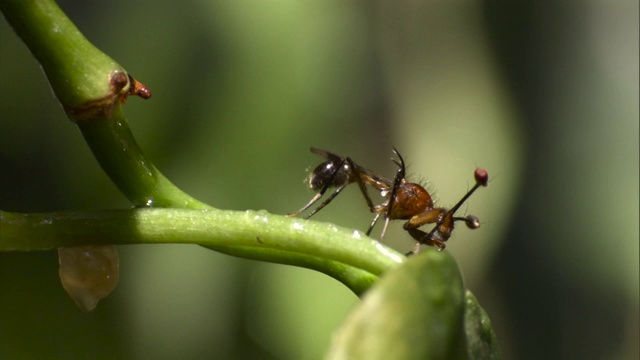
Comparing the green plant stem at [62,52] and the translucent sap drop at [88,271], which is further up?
the green plant stem at [62,52]

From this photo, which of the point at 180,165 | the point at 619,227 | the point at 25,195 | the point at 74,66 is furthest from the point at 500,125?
the point at 74,66

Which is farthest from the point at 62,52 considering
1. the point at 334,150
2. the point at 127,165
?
the point at 334,150

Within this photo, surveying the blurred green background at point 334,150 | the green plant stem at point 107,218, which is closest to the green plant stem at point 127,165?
the green plant stem at point 107,218

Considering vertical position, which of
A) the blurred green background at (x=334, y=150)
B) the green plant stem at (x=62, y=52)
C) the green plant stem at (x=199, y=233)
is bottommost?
the blurred green background at (x=334, y=150)

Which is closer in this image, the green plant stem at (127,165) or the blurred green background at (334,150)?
the green plant stem at (127,165)

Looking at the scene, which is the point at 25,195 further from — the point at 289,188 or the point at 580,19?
the point at 580,19

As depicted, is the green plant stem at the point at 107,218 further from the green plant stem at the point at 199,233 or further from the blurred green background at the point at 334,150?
the blurred green background at the point at 334,150

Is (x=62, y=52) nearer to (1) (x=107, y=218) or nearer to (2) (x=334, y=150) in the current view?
(1) (x=107, y=218)
